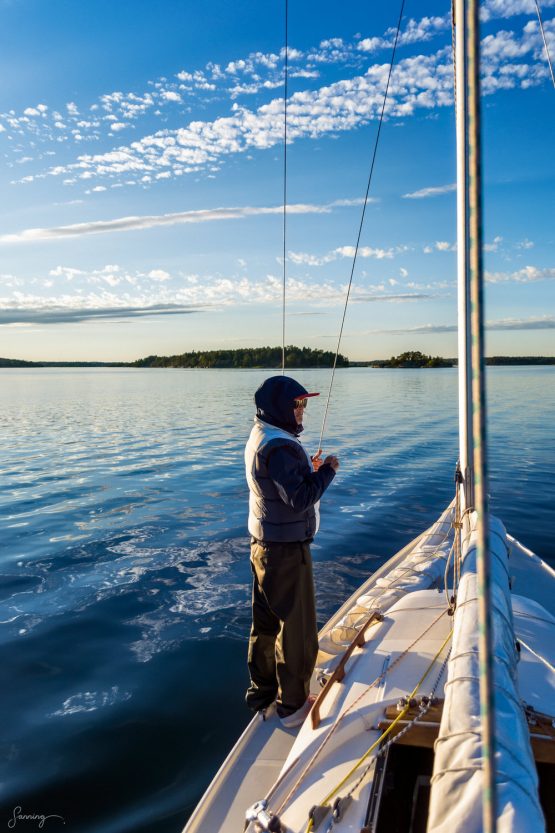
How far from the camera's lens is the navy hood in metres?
3.94

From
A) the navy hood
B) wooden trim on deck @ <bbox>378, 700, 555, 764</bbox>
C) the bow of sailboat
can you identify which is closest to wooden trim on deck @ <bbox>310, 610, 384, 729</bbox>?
the bow of sailboat

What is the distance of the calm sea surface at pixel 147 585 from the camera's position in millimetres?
4184

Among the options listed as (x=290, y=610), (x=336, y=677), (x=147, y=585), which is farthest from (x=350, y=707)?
(x=147, y=585)

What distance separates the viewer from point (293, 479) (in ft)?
12.2

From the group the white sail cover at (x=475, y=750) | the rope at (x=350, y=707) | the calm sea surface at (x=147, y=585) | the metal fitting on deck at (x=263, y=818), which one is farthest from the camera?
the calm sea surface at (x=147, y=585)

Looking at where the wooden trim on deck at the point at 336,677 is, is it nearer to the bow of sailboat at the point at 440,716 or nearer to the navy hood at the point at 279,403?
the bow of sailboat at the point at 440,716

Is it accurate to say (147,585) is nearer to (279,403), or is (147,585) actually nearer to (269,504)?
(269,504)

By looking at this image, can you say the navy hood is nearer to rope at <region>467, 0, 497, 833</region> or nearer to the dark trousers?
the dark trousers

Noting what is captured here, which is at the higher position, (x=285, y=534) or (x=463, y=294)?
(x=463, y=294)

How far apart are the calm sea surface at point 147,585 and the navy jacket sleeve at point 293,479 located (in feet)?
6.93

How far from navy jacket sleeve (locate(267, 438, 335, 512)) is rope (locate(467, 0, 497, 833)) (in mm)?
2430

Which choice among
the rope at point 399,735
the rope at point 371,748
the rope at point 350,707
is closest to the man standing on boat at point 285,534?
the rope at point 350,707

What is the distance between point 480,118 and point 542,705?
10.0ft

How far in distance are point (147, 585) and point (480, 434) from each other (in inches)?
275
